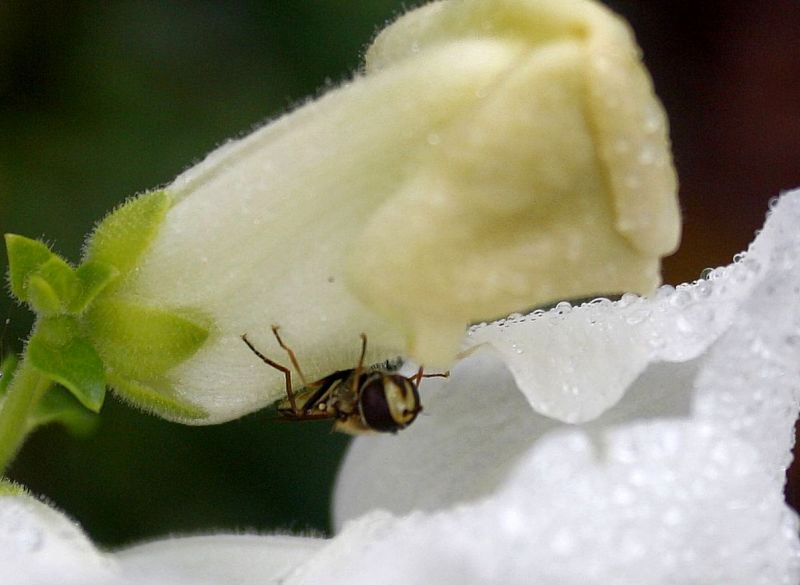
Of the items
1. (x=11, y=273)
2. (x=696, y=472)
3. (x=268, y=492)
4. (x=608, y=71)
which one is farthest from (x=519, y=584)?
(x=268, y=492)

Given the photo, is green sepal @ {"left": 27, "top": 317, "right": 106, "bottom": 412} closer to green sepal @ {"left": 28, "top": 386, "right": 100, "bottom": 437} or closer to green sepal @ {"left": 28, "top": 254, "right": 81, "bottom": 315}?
green sepal @ {"left": 28, "top": 254, "right": 81, "bottom": 315}

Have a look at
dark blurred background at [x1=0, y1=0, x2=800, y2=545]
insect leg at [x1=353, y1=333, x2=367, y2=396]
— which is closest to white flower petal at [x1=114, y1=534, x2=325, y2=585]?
insect leg at [x1=353, y1=333, x2=367, y2=396]

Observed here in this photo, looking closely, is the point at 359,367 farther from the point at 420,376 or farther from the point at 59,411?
the point at 59,411

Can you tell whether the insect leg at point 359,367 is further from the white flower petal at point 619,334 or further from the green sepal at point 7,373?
the green sepal at point 7,373

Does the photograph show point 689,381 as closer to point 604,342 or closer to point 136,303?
point 604,342

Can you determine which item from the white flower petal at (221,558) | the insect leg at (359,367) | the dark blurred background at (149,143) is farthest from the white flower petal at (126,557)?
the dark blurred background at (149,143)

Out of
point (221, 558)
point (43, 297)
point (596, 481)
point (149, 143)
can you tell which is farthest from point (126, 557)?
point (149, 143)
